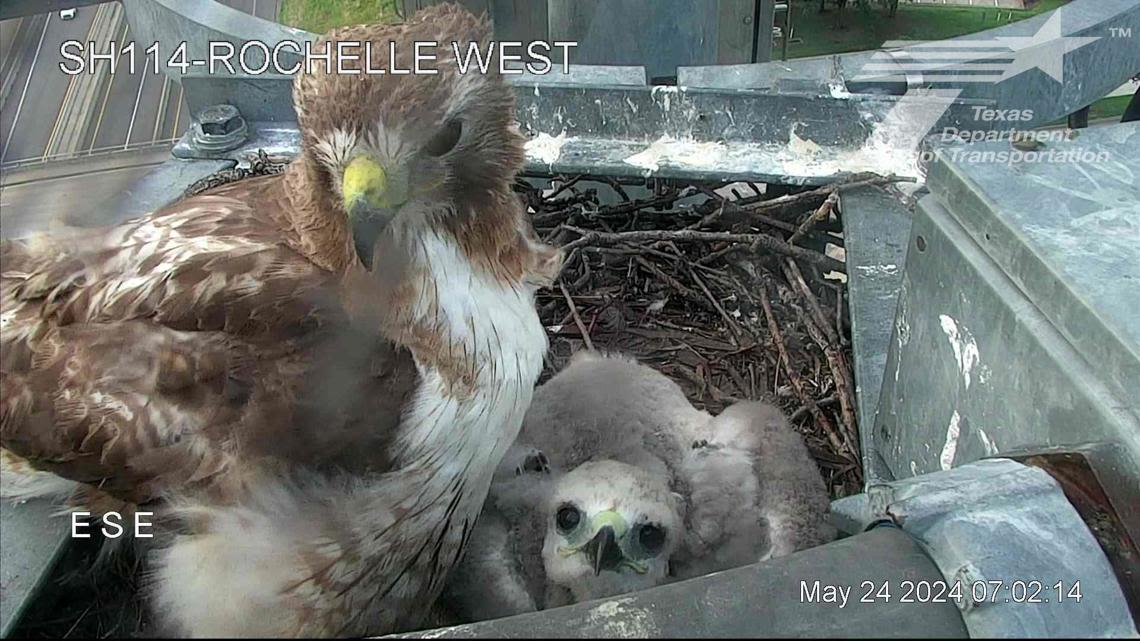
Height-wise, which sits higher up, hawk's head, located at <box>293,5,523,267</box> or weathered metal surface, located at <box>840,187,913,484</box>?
hawk's head, located at <box>293,5,523,267</box>

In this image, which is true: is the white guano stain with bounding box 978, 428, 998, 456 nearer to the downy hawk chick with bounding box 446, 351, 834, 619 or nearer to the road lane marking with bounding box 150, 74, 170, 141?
the downy hawk chick with bounding box 446, 351, 834, 619

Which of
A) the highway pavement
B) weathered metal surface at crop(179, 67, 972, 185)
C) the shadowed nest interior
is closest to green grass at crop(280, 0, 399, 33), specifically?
the highway pavement

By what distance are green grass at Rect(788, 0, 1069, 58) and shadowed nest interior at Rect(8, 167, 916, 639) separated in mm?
2117

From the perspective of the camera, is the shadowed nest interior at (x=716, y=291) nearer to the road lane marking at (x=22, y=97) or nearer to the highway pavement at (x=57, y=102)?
the highway pavement at (x=57, y=102)

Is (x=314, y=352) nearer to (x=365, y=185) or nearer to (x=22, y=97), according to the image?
(x=365, y=185)

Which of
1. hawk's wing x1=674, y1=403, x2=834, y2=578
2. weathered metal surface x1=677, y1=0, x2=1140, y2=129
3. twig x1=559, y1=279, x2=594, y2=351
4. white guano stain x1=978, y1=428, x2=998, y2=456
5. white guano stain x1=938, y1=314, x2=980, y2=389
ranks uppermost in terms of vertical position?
weathered metal surface x1=677, y1=0, x2=1140, y2=129

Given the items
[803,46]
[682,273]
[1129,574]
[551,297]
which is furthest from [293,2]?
[803,46]

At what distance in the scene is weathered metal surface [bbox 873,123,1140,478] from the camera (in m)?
1.47

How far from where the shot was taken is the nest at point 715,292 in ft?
9.89

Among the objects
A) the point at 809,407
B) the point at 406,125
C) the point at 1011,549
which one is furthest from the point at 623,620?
the point at 809,407

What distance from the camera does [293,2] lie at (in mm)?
2355

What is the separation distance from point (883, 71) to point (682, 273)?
118 cm

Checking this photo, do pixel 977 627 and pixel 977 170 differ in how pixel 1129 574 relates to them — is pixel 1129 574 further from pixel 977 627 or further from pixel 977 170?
pixel 977 170

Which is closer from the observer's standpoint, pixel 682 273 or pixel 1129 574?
pixel 1129 574
